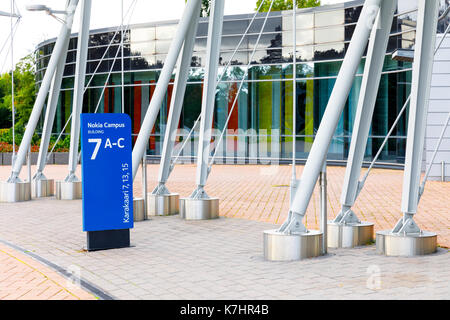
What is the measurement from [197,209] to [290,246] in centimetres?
422

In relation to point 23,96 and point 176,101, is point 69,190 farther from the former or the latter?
point 23,96

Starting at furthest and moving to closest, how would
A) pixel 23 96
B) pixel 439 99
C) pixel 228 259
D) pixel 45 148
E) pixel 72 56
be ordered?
pixel 23 96 → pixel 72 56 → pixel 439 99 → pixel 45 148 → pixel 228 259

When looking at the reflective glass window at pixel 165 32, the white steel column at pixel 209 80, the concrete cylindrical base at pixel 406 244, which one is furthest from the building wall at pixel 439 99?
the reflective glass window at pixel 165 32

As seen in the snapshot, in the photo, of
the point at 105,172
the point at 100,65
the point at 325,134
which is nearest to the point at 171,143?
the point at 105,172

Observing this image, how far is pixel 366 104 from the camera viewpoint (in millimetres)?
9148

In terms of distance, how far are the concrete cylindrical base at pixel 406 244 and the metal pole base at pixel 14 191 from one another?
31.3ft

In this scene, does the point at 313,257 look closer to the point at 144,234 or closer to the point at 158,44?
the point at 144,234

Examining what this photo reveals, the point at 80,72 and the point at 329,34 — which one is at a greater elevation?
the point at 329,34

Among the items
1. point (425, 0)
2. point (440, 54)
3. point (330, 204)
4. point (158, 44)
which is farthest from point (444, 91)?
point (158, 44)

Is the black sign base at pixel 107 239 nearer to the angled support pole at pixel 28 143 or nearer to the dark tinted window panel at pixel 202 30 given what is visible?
the angled support pole at pixel 28 143

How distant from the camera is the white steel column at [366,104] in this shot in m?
8.80

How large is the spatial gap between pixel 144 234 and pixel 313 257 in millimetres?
3213

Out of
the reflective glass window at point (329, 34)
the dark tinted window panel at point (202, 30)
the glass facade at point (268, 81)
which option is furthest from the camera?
the dark tinted window panel at point (202, 30)

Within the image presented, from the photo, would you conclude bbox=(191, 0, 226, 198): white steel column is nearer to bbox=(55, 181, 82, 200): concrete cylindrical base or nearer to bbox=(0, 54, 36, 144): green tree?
bbox=(55, 181, 82, 200): concrete cylindrical base
